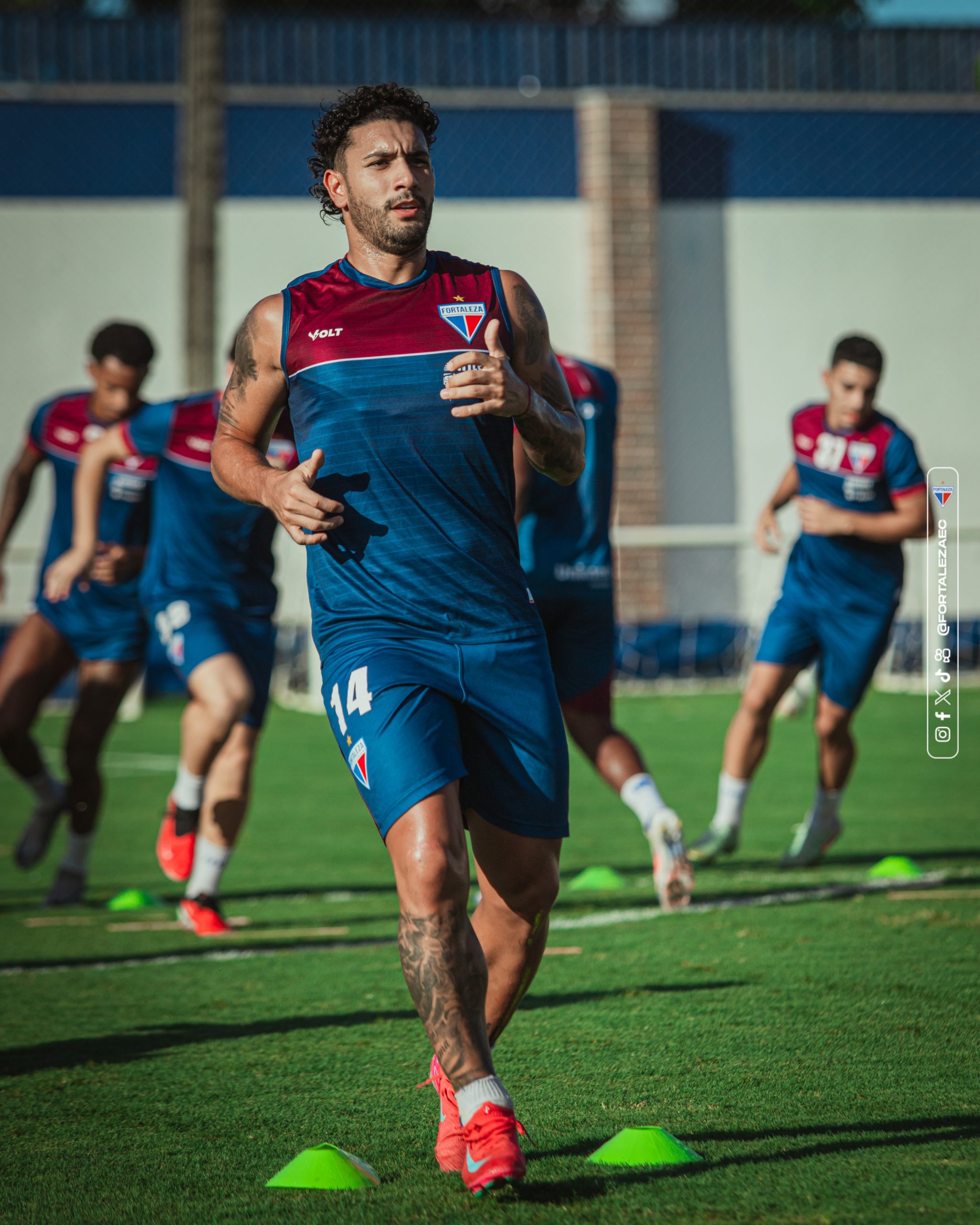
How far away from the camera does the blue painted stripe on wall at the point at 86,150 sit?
19.5 m

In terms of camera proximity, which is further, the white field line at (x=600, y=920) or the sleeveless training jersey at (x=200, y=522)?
the sleeveless training jersey at (x=200, y=522)

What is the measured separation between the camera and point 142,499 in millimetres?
7238

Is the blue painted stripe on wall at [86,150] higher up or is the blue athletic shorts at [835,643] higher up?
the blue painted stripe on wall at [86,150]

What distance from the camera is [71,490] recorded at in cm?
744

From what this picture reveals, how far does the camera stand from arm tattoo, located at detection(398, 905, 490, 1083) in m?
3.04

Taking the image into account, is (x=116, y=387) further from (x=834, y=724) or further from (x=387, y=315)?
(x=387, y=315)

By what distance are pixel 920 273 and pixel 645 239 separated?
3.68m

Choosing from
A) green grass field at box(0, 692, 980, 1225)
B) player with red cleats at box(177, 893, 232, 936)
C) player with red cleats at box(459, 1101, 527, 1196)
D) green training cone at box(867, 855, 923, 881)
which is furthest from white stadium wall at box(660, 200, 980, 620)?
player with red cleats at box(459, 1101, 527, 1196)

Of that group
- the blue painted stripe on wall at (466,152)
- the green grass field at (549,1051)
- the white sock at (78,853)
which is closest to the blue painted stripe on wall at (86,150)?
the blue painted stripe on wall at (466,152)

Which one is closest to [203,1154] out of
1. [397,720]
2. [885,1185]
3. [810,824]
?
[397,720]

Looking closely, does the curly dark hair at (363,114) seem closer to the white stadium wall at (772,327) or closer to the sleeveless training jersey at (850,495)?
the sleeveless training jersey at (850,495)

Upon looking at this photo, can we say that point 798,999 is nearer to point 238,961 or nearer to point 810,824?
point 238,961

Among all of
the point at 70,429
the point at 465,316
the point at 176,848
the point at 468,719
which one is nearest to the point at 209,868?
the point at 176,848

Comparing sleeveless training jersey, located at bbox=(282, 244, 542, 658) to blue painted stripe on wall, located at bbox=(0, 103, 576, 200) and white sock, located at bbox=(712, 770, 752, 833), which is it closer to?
white sock, located at bbox=(712, 770, 752, 833)
